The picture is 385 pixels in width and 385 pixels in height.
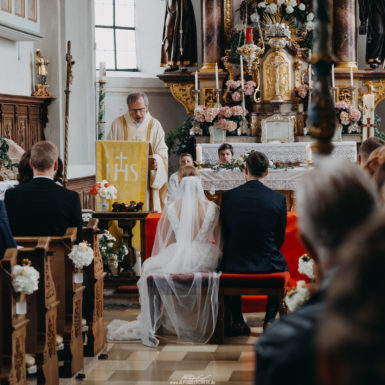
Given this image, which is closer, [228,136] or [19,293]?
[19,293]

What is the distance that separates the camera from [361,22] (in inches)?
528

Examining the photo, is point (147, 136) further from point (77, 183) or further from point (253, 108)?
point (253, 108)

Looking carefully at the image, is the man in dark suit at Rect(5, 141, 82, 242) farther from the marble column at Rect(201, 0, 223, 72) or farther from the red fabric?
the marble column at Rect(201, 0, 223, 72)

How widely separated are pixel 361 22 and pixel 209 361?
31.0 feet

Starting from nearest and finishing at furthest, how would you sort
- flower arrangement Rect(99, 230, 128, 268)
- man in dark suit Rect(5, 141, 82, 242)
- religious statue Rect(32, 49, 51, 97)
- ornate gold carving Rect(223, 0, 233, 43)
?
1. man in dark suit Rect(5, 141, 82, 242)
2. flower arrangement Rect(99, 230, 128, 268)
3. religious statue Rect(32, 49, 51, 97)
4. ornate gold carving Rect(223, 0, 233, 43)

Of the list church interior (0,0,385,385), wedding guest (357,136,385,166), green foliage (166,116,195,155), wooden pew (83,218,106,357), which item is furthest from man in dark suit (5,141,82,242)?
green foliage (166,116,195,155)

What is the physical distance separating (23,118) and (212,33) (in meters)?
3.98

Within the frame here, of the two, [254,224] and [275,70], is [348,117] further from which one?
[254,224]

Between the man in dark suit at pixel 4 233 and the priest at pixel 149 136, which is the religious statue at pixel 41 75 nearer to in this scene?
the priest at pixel 149 136

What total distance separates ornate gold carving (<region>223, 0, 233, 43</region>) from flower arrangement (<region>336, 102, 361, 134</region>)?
244cm

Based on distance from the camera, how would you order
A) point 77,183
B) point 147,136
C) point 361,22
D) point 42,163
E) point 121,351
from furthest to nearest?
point 361,22, point 77,183, point 147,136, point 121,351, point 42,163

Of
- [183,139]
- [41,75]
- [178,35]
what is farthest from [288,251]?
[178,35]

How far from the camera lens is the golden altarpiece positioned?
1248cm

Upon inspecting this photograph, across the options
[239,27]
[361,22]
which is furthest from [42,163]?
[361,22]
